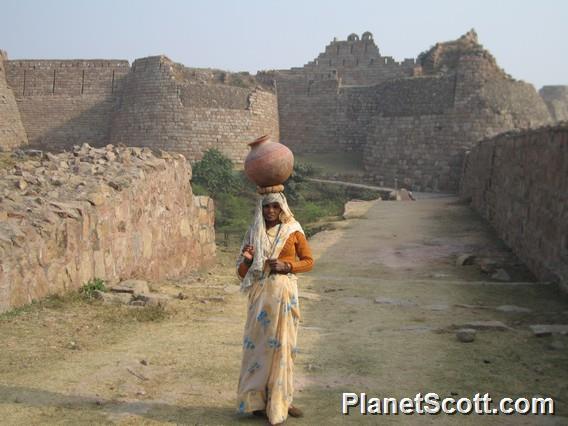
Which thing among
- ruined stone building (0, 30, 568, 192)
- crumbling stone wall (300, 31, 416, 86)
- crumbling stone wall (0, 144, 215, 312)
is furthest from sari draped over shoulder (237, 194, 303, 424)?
crumbling stone wall (300, 31, 416, 86)

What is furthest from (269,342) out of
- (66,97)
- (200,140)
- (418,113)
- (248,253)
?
(66,97)

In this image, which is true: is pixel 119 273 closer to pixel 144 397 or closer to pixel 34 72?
pixel 144 397

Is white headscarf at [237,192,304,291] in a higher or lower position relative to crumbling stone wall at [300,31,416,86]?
lower

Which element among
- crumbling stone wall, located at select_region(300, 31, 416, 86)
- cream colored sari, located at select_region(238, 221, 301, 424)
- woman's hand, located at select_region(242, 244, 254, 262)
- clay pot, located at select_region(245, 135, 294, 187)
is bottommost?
cream colored sari, located at select_region(238, 221, 301, 424)

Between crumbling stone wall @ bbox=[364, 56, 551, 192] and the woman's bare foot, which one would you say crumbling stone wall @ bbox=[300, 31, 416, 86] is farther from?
the woman's bare foot

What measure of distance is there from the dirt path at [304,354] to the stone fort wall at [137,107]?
17860mm

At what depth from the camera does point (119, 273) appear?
6730 millimetres

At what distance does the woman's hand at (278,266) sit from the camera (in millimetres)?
3514

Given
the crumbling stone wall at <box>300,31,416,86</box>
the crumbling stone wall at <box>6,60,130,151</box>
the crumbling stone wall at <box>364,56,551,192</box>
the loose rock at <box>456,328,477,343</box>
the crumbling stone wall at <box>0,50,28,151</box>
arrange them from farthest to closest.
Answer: the crumbling stone wall at <box>300,31,416,86</box> < the crumbling stone wall at <box>6,60,130,151</box> < the crumbling stone wall at <box>0,50,28,151</box> < the crumbling stone wall at <box>364,56,551,192</box> < the loose rock at <box>456,328,477,343</box>

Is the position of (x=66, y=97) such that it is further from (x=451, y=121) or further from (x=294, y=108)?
(x=451, y=121)

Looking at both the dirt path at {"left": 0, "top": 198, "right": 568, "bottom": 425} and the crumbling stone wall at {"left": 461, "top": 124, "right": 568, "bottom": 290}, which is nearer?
the dirt path at {"left": 0, "top": 198, "right": 568, "bottom": 425}

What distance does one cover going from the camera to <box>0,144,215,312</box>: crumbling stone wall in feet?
17.5

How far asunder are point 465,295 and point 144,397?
429 centimetres

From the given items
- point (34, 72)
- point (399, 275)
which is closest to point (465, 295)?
point (399, 275)
